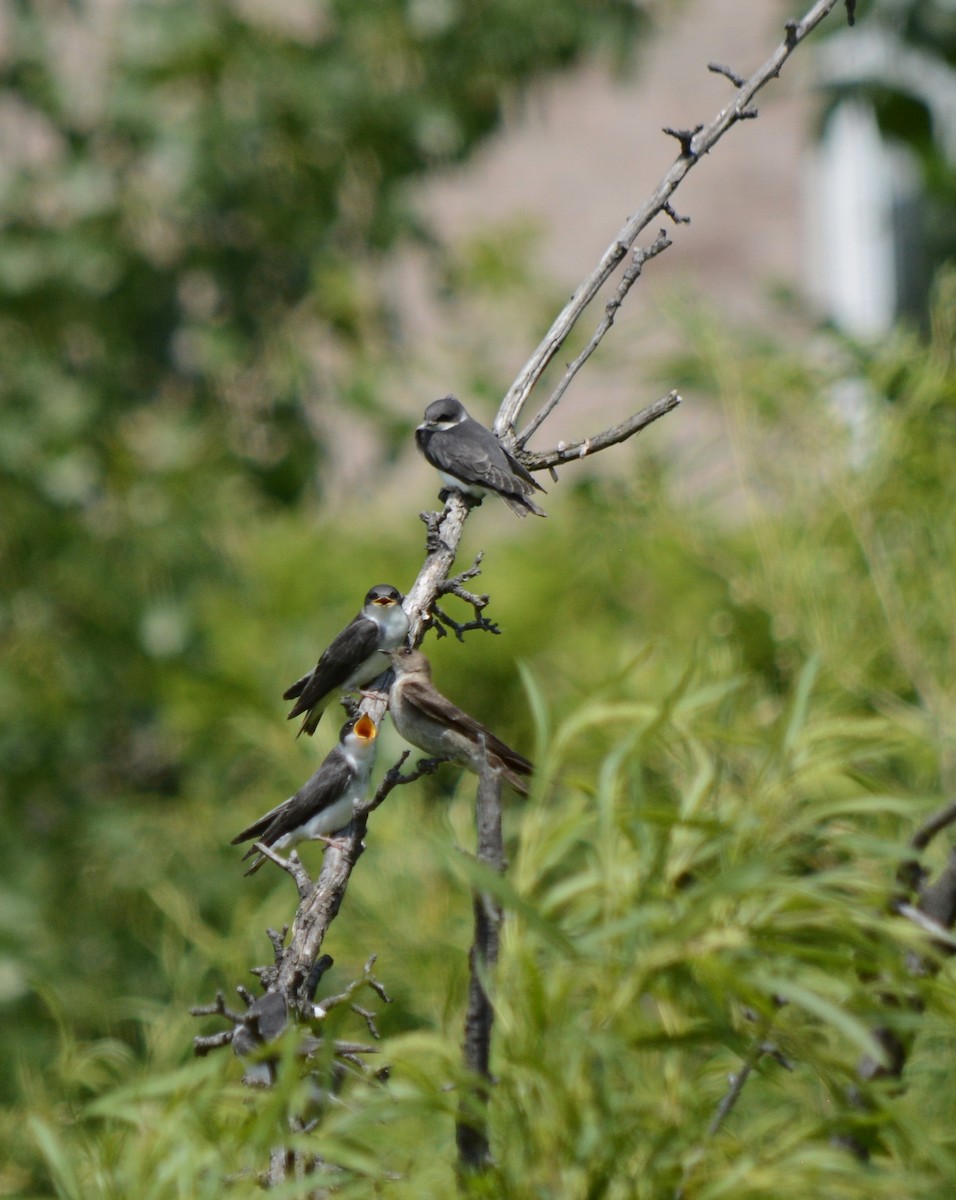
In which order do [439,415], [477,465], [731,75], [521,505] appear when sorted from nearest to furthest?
[731,75] < [477,465] < [521,505] < [439,415]

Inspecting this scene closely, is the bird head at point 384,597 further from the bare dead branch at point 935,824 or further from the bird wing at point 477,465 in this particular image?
the bare dead branch at point 935,824

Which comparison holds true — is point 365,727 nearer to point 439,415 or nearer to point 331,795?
point 331,795

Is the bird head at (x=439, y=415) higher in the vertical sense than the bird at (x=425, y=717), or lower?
higher

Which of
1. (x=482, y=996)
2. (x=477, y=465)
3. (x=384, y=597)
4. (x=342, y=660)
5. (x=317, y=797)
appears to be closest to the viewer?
(x=482, y=996)

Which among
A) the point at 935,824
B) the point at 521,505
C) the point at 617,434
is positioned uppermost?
the point at 521,505

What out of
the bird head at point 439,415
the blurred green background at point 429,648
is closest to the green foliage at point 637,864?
the blurred green background at point 429,648

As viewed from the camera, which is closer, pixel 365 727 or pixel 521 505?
pixel 365 727

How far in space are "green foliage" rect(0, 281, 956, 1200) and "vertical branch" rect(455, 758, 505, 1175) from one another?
2cm

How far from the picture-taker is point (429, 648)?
4855mm

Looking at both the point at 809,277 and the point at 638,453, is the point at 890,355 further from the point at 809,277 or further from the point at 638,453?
the point at 809,277

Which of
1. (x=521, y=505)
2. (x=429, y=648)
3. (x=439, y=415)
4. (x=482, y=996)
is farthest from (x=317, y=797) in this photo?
(x=429, y=648)

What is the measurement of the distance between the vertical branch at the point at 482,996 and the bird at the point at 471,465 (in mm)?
1508

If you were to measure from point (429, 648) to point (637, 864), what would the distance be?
3.81 metres

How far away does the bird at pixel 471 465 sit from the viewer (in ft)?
9.16
